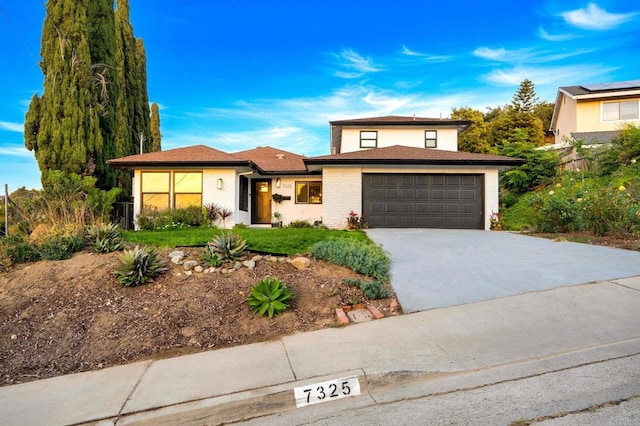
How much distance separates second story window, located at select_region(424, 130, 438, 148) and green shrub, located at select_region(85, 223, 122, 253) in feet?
51.0

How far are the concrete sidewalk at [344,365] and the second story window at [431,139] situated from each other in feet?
50.1

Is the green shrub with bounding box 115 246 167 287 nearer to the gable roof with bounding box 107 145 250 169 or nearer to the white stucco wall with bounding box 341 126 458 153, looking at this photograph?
the gable roof with bounding box 107 145 250 169

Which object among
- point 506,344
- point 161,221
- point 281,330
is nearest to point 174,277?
point 281,330

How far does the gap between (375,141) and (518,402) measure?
1762cm

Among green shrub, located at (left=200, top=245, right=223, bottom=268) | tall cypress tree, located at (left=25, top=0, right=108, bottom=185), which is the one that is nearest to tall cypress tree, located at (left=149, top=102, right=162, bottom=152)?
tall cypress tree, located at (left=25, top=0, right=108, bottom=185)

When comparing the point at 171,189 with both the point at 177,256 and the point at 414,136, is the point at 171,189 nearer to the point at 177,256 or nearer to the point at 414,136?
the point at 177,256

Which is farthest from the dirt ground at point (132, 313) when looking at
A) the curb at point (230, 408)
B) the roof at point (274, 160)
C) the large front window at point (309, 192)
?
the large front window at point (309, 192)

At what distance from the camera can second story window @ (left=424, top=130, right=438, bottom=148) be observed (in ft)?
64.2

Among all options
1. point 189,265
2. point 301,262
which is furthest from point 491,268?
point 189,265

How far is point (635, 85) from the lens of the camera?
2261 cm

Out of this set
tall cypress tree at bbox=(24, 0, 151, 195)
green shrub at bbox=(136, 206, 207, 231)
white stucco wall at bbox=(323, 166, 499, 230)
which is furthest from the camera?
white stucco wall at bbox=(323, 166, 499, 230)

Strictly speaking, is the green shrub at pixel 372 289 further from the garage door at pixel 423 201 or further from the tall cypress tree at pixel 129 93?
the tall cypress tree at pixel 129 93

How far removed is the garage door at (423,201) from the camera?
1480 centimetres

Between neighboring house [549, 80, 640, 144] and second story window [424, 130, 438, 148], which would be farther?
neighboring house [549, 80, 640, 144]
